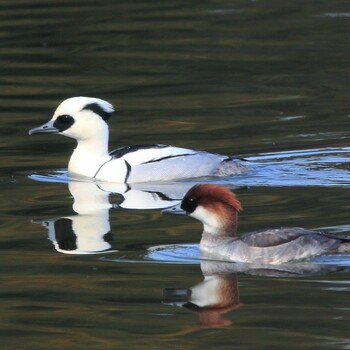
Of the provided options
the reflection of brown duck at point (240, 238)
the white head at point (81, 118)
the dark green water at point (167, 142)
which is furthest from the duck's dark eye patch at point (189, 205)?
the white head at point (81, 118)

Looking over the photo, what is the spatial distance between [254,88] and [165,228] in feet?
25.7

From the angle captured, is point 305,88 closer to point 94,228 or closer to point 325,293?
point 94,228

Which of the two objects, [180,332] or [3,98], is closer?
[180,332]

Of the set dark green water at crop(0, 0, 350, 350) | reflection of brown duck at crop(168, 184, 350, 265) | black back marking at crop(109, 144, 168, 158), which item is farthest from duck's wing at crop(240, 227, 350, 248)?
black back marking at crop(109, 144, 168, 158)

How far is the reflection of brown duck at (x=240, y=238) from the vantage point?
997 cm

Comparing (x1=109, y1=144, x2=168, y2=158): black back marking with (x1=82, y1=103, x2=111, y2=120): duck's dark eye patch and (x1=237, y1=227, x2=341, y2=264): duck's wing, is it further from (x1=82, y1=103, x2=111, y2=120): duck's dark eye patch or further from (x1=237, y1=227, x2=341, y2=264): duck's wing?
(x1=237, y1=227, x2=341, y2=264): duck's wing

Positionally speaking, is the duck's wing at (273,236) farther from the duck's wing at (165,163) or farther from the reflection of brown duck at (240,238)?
the duck's wing at (165,163)

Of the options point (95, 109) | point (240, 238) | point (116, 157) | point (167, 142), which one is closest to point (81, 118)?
point (95, 109)

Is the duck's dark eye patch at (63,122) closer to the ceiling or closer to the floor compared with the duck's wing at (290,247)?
closer to the ceiling

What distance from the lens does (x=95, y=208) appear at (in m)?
12.6

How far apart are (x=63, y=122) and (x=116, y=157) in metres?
0.78

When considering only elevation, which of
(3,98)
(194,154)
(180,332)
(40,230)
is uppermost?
(3,98)

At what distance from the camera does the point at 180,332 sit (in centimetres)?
834

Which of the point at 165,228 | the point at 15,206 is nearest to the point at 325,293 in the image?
the point at 165,228
